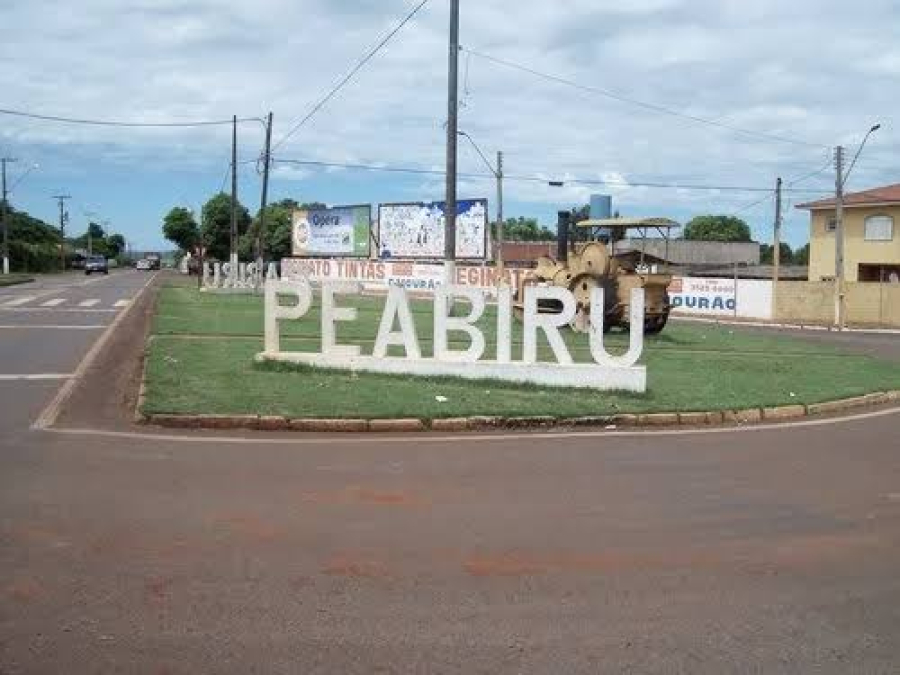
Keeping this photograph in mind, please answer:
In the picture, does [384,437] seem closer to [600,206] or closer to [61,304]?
[61,304]

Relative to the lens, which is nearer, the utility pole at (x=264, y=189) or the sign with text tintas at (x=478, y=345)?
the sign with text tintas at (x=478, y=345)

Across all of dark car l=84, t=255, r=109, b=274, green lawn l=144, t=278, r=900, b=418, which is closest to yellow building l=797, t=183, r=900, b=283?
green lawn l=144, t=278, r=900, b=418

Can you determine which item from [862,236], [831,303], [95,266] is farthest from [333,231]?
[831,303]

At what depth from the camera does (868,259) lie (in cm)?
5200

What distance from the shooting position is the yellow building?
168 ft

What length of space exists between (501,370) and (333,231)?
171 feet

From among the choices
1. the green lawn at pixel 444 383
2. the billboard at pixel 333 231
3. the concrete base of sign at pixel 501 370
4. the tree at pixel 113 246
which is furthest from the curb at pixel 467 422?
the tree at pixel 113 246

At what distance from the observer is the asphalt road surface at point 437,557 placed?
184 inches

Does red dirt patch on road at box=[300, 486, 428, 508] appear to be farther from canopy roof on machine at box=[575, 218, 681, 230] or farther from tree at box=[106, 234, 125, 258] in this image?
tree at box=[106, 234, 125, 258]

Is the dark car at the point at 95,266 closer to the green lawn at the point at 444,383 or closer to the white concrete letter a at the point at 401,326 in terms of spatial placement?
the green lawn at the point at 444,383

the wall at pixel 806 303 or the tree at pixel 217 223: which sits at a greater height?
the tree at pixel 217 223

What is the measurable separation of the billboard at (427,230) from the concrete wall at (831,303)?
14060mm

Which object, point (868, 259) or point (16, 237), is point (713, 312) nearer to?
point (868, 259)

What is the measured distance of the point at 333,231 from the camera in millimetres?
65188
